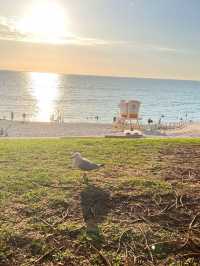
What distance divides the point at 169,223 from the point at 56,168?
9.46 feet

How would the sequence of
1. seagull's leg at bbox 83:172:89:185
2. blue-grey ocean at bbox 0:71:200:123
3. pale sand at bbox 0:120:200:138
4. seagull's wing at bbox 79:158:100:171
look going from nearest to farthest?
1. seagull's leg at bbox 83:172:89:185
2. seagull's wing at bbox 79:158:100:171
3. pale sand at bbox 0:120:200:138
4. blue-grey ocean at bbox 0:71:200:123

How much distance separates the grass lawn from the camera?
3658 millimetres

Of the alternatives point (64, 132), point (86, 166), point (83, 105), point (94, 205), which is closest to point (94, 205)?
point (94, 205)

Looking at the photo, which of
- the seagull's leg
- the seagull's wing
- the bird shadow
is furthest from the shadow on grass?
the seagull's wing

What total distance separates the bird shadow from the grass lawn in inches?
0.5

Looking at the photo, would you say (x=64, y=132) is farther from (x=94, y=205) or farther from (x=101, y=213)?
(x=101, y=213)

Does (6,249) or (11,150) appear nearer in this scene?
(6,249)

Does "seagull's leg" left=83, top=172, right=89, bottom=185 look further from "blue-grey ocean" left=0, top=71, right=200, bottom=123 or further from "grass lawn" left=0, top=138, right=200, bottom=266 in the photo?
"blue-grey ocean" left=0, top=71, right=200, bottom=123

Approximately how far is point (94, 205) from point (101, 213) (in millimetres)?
268

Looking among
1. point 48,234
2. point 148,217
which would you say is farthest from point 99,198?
point 48,234

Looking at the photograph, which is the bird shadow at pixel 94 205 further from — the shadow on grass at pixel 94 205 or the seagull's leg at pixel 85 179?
the seagull's leg at pixel 85 179

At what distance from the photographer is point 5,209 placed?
15.1ft

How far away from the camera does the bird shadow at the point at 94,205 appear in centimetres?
430

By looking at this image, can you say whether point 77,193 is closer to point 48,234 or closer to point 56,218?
point 56,218
